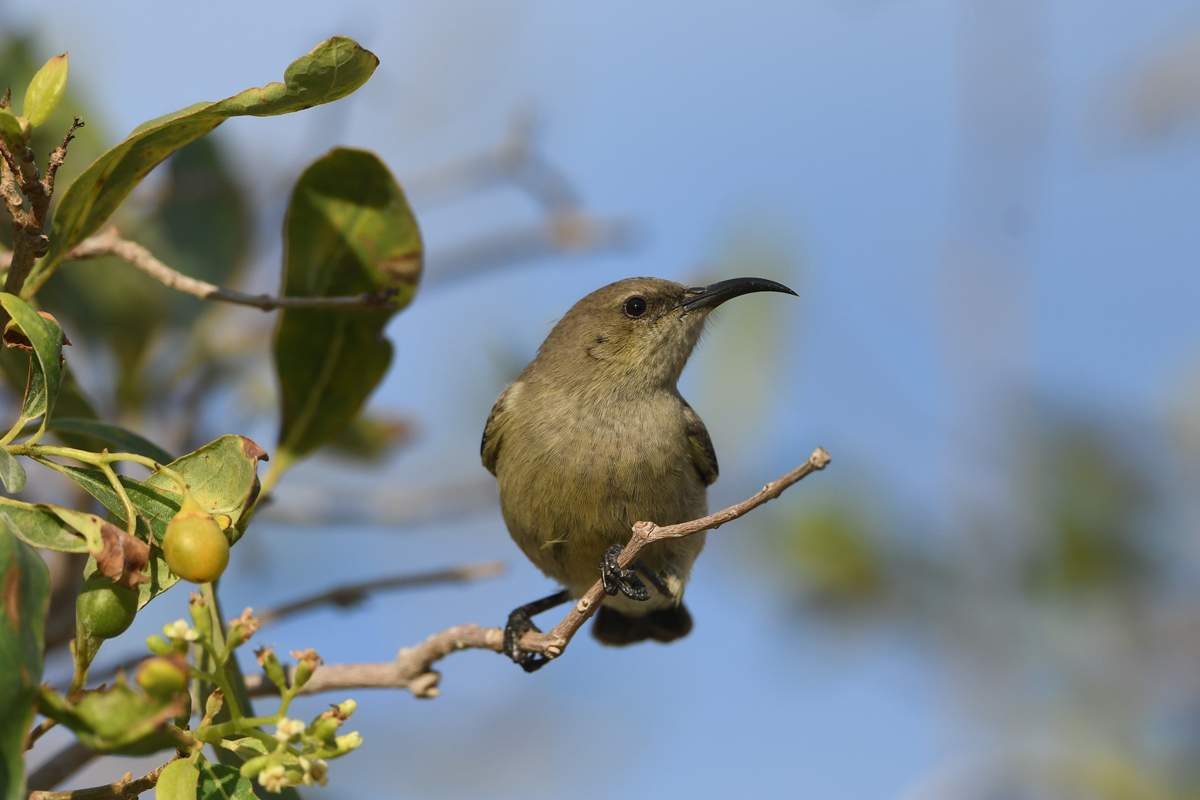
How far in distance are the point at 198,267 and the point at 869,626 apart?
16.5 ft

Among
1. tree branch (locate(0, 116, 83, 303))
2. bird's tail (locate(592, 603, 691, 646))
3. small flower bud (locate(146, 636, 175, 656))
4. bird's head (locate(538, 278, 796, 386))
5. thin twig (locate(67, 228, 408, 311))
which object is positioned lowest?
small flower bud (locate(146, 636, 175, 656))

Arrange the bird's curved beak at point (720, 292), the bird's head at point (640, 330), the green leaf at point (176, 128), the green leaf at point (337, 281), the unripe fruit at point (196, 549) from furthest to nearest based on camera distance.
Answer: the bird's curved beak at point (720, 292) → the bird's head at point (640, 330) → the green leaf at point (337, 281) → the green leaf at point (176, 128) → the unripe fruit at point (196, 549)

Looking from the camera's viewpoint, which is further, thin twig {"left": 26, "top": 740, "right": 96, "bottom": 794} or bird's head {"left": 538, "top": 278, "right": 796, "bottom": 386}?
bird's head {"left": 538, "top": 278, "right": 796, "bottom": 386}

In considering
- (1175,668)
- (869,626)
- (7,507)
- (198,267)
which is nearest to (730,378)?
(869,626)

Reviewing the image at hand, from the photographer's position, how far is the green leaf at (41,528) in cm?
193

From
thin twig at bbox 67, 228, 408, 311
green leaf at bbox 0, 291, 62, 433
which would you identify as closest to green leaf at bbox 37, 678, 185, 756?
green leaf at bbox 0, 291, 62, 433

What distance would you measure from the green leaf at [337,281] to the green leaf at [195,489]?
1.13 metres

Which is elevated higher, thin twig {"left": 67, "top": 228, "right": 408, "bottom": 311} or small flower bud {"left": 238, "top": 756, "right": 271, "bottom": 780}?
thin twig {"left": 67, "top": 228, "right": 408, "bottom": 311}

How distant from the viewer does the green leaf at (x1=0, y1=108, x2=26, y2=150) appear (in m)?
2.00

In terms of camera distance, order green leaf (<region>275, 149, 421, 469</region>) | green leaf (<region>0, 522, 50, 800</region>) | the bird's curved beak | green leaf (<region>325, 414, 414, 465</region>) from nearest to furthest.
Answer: green leaf (<region>0, 522, 50, 800</region>), green leaf (<region>275, 149, 421, 469</region>), green leaf (<region>325, 414, 414, 465</region>), the bird's curved beak

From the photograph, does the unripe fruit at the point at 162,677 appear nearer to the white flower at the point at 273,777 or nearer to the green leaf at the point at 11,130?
the white flower at the point at 273,777

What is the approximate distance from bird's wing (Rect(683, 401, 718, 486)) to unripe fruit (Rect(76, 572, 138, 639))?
2843 millimetres

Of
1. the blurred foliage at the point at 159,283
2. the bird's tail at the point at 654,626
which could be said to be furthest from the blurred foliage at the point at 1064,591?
the blurred foliage at the point at 159,283

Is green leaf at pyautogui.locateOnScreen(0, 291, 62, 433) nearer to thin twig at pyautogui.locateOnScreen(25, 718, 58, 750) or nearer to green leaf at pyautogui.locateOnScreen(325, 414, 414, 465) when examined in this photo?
thin twig at pyautogui.locateOnScreen(25, 718, 58, 750)
